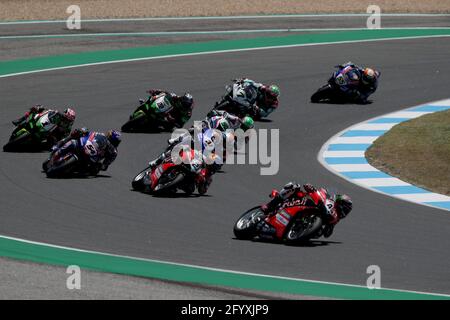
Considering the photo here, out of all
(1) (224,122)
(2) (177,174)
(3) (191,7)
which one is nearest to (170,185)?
(2) (177,174)

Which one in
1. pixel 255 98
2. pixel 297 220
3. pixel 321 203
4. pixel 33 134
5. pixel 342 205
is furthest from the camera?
pixel 255 98

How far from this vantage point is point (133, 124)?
24094 mm

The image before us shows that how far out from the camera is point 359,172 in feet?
69.3

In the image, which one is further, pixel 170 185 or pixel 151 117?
pixel 151 117

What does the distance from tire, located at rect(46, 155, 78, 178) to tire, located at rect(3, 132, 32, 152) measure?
7.16 feet

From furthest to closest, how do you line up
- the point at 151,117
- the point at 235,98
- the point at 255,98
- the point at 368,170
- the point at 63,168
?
the point at 255,98 → the point at 235,98 → the point at 151,117 → the point at 368,170 → the point at 63,168

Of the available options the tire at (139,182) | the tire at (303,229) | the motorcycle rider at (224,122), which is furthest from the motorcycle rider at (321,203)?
the motorcycle rider at (224,122)

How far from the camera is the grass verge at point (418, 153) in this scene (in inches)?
806

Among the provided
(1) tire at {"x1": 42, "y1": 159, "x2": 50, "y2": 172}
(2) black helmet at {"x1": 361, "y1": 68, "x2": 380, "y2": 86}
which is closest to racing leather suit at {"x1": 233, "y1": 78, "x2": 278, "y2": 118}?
(2) black helmet at {"x1": 361, "y1": 68, "x2": 380, "y2": 86}

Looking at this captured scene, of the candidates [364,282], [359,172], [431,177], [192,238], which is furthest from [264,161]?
[364,282]

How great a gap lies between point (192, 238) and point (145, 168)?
4.46 metres

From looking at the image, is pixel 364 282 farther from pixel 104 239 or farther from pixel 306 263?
pixel 104 239

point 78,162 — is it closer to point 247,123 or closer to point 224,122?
point 224,122

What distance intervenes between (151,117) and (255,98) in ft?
7.87
